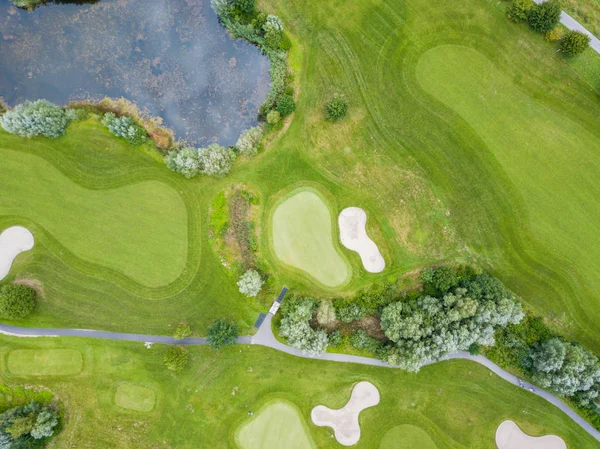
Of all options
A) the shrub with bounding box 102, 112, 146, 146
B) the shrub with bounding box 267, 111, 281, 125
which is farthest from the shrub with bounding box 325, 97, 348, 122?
the shrub with bounding box 102, 112, 146, 146

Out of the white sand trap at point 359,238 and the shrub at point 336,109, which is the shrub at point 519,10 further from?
the white sand trap at point 359,238

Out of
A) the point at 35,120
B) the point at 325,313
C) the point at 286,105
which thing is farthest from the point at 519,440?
the point at 35,120

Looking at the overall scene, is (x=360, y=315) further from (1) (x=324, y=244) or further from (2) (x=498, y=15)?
(2) (x=498, y=15)

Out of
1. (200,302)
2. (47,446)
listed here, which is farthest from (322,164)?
(47,446)

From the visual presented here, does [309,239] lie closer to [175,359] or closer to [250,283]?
[250,283]

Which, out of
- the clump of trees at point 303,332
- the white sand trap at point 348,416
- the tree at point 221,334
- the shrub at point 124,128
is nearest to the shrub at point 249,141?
the shrub at point 124,128

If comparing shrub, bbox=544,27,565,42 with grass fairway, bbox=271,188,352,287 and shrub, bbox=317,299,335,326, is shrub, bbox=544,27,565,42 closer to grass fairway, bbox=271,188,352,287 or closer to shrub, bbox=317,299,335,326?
grass fairway, bbox=271,188,352,287

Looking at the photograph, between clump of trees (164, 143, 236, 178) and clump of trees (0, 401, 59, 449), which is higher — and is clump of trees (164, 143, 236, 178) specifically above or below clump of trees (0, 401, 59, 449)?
above
